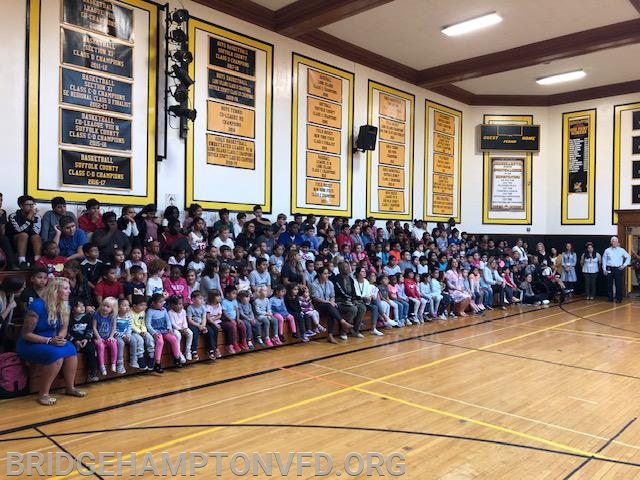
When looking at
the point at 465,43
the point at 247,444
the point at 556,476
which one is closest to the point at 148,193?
the point at 247,444

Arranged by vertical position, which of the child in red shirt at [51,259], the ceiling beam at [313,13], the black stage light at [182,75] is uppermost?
the ceiling beam at [313,13]

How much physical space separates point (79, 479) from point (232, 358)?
10.1ft

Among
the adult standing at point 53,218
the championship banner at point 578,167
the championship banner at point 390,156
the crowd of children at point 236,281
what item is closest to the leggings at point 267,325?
the crowd of children at point 236,281

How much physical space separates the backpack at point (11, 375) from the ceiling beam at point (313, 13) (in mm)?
6575

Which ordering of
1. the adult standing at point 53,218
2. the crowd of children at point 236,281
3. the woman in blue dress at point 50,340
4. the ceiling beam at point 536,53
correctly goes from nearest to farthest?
the woman in blue dress at point 50,340 < the crowd of children at point 236,281 < the adult standing at point 53,218 < the ceiling beam at point 536,53

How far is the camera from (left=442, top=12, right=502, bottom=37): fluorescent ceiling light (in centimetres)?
890

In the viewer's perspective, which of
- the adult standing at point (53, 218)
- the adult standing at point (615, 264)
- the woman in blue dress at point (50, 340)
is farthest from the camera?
the adult standing at point (615, 264)

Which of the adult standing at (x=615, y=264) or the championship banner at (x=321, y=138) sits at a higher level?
the championship banner at (x=321, y=138)

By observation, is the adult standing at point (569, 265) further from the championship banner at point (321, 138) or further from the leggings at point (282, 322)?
the leggings at point (282, 322)

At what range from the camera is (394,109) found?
37.7 ft

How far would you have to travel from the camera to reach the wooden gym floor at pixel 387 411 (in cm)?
339

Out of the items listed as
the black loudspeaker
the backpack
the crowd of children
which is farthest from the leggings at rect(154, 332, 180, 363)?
the black loudspeaker

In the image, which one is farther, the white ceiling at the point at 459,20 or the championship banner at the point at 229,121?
the white ceiling at the point at 459,20

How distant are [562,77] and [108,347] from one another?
37.9ft
